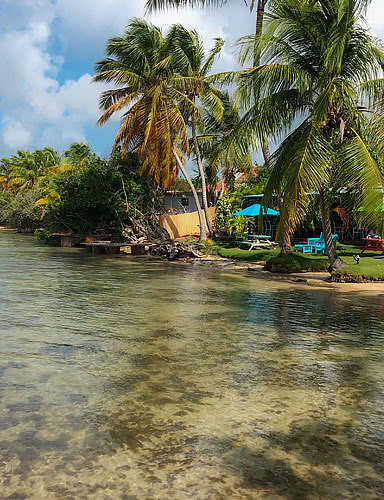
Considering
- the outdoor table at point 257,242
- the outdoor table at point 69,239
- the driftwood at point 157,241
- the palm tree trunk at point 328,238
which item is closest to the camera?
the palm tree trunk at point 328,238

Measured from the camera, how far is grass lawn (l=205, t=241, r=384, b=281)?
1543 cm

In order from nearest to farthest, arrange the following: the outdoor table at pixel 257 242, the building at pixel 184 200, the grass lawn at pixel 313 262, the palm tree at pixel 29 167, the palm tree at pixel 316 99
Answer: the palm tree at pixel 316 99, the grass lawn at pixel 313 262, the outdoor table at pixel 257 242, the building at pixel 184 200, the palm tree at pixel 29 167

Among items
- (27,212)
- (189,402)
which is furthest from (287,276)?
(27,212)

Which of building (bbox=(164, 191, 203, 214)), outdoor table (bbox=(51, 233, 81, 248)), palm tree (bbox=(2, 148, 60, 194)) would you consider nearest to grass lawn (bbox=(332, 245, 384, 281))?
outdoor table (bbox=(51, 233, 81, 248))

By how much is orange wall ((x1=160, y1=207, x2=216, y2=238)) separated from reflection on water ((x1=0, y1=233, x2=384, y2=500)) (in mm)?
21400

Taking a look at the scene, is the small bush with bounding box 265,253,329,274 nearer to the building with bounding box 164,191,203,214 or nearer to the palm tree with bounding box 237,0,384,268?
the palm tree with bounding box 237,0,384,268

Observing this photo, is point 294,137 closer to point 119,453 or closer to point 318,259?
point 318,259

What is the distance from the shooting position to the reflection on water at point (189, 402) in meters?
3.63

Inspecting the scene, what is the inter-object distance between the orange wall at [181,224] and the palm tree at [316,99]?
17.1 meters

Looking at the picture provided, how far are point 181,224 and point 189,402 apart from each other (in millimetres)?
27885

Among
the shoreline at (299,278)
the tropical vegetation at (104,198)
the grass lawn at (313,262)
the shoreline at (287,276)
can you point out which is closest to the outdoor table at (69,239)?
the tropical vegetation at (104,198)

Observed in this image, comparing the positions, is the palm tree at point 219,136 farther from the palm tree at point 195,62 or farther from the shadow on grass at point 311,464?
the shadow on grass at point 311,464

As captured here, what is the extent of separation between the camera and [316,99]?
47.1 feet

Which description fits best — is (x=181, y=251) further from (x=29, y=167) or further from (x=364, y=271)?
(x=29, y=167)
